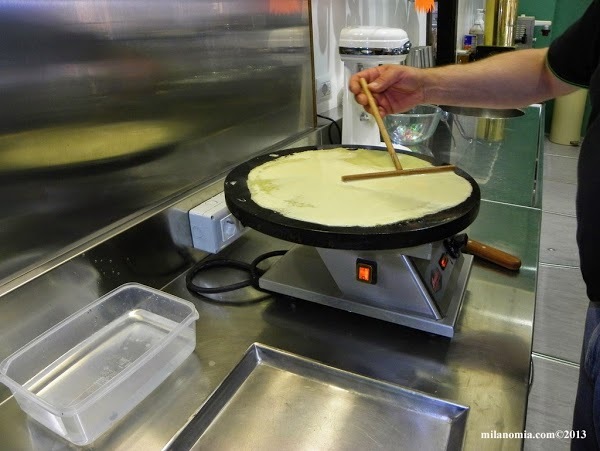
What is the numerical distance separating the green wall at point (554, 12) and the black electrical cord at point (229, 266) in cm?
483

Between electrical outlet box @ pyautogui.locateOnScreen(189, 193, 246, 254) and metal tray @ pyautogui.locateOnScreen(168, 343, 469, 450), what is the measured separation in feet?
1.01

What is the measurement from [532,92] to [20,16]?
3.26 feet

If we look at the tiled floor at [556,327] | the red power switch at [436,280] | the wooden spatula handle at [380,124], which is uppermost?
the wooden spatula handle at [380,124]

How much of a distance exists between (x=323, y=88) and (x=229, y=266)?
0.91 meters

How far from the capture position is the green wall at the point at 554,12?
15.6 ft

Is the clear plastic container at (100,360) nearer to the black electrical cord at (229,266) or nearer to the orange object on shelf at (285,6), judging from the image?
the black electrical cord at (229,266)

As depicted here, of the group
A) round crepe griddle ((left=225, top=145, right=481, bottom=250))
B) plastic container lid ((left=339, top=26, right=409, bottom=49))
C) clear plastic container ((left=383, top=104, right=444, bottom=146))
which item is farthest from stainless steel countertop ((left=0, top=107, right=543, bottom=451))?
clear plastic container ((left=383, top=104, right=444, bottom=146))

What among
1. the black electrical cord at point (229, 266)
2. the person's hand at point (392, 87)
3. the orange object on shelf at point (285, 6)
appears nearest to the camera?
the black electrical cord at point (229, 266)

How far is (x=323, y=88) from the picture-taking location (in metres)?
1.70

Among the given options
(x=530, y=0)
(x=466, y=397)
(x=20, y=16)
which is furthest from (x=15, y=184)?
(x=530, y=0)

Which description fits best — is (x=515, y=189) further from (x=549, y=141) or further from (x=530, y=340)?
(x=549, y=141)

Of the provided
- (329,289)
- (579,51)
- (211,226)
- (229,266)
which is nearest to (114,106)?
(211,226)

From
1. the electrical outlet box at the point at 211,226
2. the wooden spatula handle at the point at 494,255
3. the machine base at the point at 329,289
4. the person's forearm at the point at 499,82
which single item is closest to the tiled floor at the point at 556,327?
the wooden spatula handle at the point at 494,255

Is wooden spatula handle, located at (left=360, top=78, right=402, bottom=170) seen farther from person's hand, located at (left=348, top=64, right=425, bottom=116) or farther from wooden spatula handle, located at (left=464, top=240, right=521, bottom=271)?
wooden spatula handle, located at (left=464, top=240, right=521, bottom=271)
